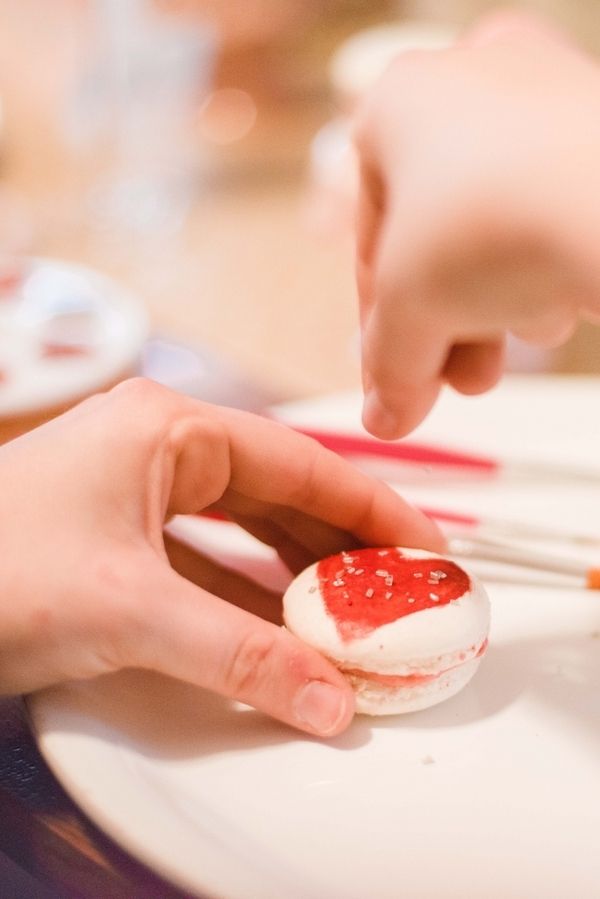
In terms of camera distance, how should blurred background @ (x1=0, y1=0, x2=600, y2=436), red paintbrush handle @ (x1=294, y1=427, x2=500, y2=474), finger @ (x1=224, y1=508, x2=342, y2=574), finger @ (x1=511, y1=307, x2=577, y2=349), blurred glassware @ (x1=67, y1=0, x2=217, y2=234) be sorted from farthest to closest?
blurred glassware @ (x1=67, y1=0, x2=217, y2=234), blurred background @ (x1=0, y1=0, x2=600, y2=436), red paintbrush handle @ (x1=294, y1=427, x2=500, y2=474), finger @ (x1=224, y1=508, x2=342, y2=574), finger @ (x1=511, y1=307, x2=577, y2=349)

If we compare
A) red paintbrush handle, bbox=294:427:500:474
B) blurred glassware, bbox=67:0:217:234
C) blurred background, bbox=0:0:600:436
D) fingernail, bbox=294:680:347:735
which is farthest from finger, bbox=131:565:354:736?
blurred glassware, bbox=67:0:217:234

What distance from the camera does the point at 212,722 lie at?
50 centimetres

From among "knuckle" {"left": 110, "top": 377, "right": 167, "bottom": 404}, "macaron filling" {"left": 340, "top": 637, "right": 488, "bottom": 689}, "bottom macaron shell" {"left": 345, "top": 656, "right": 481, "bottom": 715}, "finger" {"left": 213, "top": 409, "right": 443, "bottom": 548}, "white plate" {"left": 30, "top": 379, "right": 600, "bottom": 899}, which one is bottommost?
"white plate" {"left": 30, "top": 379, "right": 600, "bottom": 899}

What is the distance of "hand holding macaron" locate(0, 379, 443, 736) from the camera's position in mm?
461

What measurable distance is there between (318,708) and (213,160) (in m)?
1.39

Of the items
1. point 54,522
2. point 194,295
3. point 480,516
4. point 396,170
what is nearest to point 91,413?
point 54,522

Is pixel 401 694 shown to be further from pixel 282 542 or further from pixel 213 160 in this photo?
pixel 213 160

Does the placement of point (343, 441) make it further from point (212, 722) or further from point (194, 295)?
point (194, 295)

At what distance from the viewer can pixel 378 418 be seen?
484 mm

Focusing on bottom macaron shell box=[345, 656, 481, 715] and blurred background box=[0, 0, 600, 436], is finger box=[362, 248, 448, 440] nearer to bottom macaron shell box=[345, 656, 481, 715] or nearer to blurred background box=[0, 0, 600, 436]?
bottom macaron shell box=[345, 656, 481, 715]

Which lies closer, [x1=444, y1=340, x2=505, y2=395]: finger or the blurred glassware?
[x1=444, y1=340, x2=505, y2=395]: finger

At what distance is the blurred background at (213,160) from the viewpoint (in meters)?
1.14

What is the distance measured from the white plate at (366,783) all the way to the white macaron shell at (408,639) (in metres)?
0.03

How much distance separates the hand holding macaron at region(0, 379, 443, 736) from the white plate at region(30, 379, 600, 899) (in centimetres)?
3
